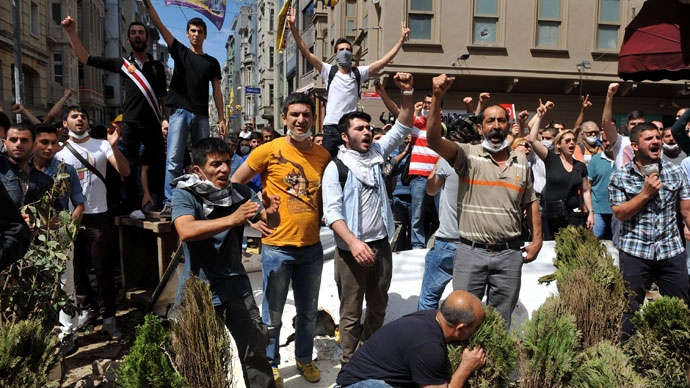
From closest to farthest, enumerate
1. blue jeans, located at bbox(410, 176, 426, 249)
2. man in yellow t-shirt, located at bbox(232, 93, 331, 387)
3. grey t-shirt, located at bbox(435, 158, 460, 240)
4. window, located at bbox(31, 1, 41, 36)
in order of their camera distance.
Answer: man in yellow t-shirt, located at bbox(232, 93, 331, 387) < grey t-shirt, located at bbox(435, 158, 460, 240) < blue jeans, located at bbox(410, 176, 426, 249) < window, located at bbox(31, 1, 41, 36)

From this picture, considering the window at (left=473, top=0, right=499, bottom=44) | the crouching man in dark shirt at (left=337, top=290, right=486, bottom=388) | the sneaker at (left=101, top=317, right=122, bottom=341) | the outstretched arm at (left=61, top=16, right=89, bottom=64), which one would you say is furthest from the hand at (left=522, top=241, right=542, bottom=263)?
the window at (left=473, top=0, right=499, bottom=44)

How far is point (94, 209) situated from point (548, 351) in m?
4.57

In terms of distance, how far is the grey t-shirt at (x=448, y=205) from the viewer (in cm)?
489

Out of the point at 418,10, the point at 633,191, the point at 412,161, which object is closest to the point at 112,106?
the point at 418,10

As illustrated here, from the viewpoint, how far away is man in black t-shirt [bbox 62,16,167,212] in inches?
229

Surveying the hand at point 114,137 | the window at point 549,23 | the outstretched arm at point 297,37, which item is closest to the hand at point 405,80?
the outstretched arm at point 297,37

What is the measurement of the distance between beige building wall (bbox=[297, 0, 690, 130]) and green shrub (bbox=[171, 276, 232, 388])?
14631 mm

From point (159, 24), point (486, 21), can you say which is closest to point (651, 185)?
point (159, 24)

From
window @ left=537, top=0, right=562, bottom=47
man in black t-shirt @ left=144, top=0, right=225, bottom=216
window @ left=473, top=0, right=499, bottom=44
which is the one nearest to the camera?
man in black t-shirt @ left=144, top=0, right=225, bottom=216

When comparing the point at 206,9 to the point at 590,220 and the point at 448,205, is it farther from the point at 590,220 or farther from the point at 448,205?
the point at 590,220

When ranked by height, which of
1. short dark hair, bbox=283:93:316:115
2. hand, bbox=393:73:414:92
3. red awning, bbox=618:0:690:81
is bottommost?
short dark hair, bbox=283:93:316:115

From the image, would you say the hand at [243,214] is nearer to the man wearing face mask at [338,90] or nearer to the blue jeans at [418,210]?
the man wearing face mask at [338,90]

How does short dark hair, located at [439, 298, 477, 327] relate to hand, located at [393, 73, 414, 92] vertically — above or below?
below

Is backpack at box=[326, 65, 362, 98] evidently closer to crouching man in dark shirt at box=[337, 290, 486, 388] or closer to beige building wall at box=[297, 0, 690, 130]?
crouching man in dark shirt at box=[337, 290, 486, 388]
